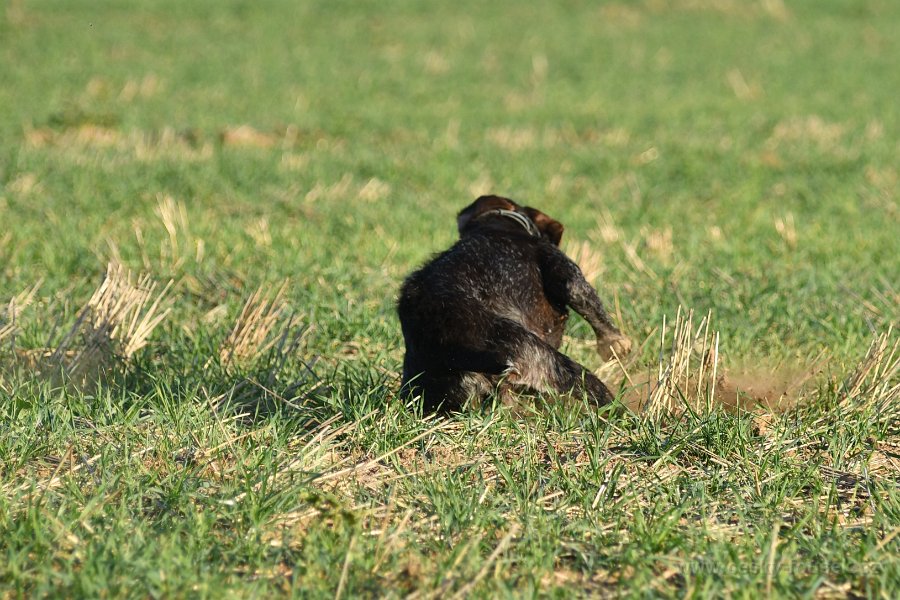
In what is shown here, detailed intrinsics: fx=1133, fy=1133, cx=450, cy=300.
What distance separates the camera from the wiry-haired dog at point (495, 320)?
455cm

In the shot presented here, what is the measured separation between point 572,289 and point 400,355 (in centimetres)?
133

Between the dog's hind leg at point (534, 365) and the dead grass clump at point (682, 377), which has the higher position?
the dog's hind leg at point (534, 365)

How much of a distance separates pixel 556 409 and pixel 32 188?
23.9 ft

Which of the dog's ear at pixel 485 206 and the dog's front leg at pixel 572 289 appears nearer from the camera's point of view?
the dog's front leg at pixel 572 289

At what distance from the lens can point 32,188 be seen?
10438 mm

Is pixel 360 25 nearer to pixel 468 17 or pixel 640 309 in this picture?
pixel 468 17

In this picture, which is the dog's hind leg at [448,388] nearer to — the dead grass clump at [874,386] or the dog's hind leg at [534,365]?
the dog's hind leg at [534,365]

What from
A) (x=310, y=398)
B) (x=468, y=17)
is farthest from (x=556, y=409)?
(x=468, y=17)

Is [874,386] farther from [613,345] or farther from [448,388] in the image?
[448,388]

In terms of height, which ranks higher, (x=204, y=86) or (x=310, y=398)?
(x=310, y=398)

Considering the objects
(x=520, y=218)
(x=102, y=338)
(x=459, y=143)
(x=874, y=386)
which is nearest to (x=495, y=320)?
(x=520, y=218)

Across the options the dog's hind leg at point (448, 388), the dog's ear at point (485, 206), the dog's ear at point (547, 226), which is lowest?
the dog's hind leg at point (448, 388)

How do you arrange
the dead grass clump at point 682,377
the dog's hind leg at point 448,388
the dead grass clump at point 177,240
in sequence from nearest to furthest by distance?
the dog's hind leg at point 448,388 → the dead grass clump at point 682,377 → the dead grass clump at point 177,240

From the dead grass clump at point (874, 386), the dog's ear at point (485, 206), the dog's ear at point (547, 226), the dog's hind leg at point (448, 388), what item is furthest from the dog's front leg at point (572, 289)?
the dead grass clump at point (874, 386)
